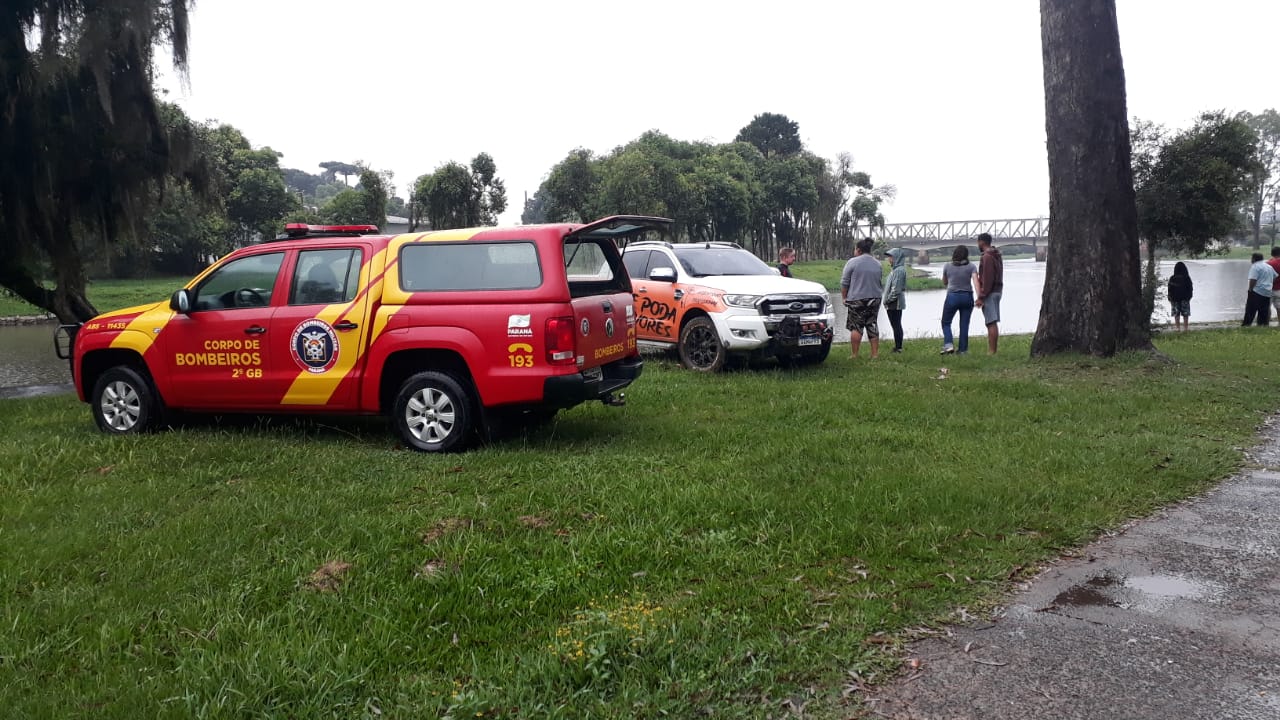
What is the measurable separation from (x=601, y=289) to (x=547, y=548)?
3.68m

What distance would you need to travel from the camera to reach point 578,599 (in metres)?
3.98

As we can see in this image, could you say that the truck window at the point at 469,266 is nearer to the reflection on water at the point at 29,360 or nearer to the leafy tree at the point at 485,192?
the reflection on water at the point at 29,360

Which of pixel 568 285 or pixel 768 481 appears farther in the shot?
pixel 568 285

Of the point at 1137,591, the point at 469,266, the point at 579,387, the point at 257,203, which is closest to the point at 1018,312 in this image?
the point at 579,387

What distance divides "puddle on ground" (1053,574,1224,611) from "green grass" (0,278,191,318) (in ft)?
124

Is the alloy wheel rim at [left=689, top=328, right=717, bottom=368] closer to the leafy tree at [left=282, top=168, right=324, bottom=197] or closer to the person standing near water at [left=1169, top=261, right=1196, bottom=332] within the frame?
the person standing near water at [left=1169, top=261, right=1196, bottom=332]

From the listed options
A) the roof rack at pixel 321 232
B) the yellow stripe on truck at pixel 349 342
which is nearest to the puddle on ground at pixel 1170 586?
the yellow stripe on truck at pixel 349 342

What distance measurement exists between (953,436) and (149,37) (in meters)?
11.8

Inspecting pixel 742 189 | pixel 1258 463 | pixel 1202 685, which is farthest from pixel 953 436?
pixel 742 189

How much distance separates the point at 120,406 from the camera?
795 centimetres

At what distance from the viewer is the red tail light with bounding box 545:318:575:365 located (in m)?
6.59

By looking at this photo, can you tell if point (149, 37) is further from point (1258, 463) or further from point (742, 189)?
point (742, 189)

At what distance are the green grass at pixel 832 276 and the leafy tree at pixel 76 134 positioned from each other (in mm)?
36373

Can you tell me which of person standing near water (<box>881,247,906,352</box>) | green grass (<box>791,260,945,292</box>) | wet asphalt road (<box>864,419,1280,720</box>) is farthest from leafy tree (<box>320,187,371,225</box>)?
wet asphalt road (<box>864,419,1280,720</box>)
